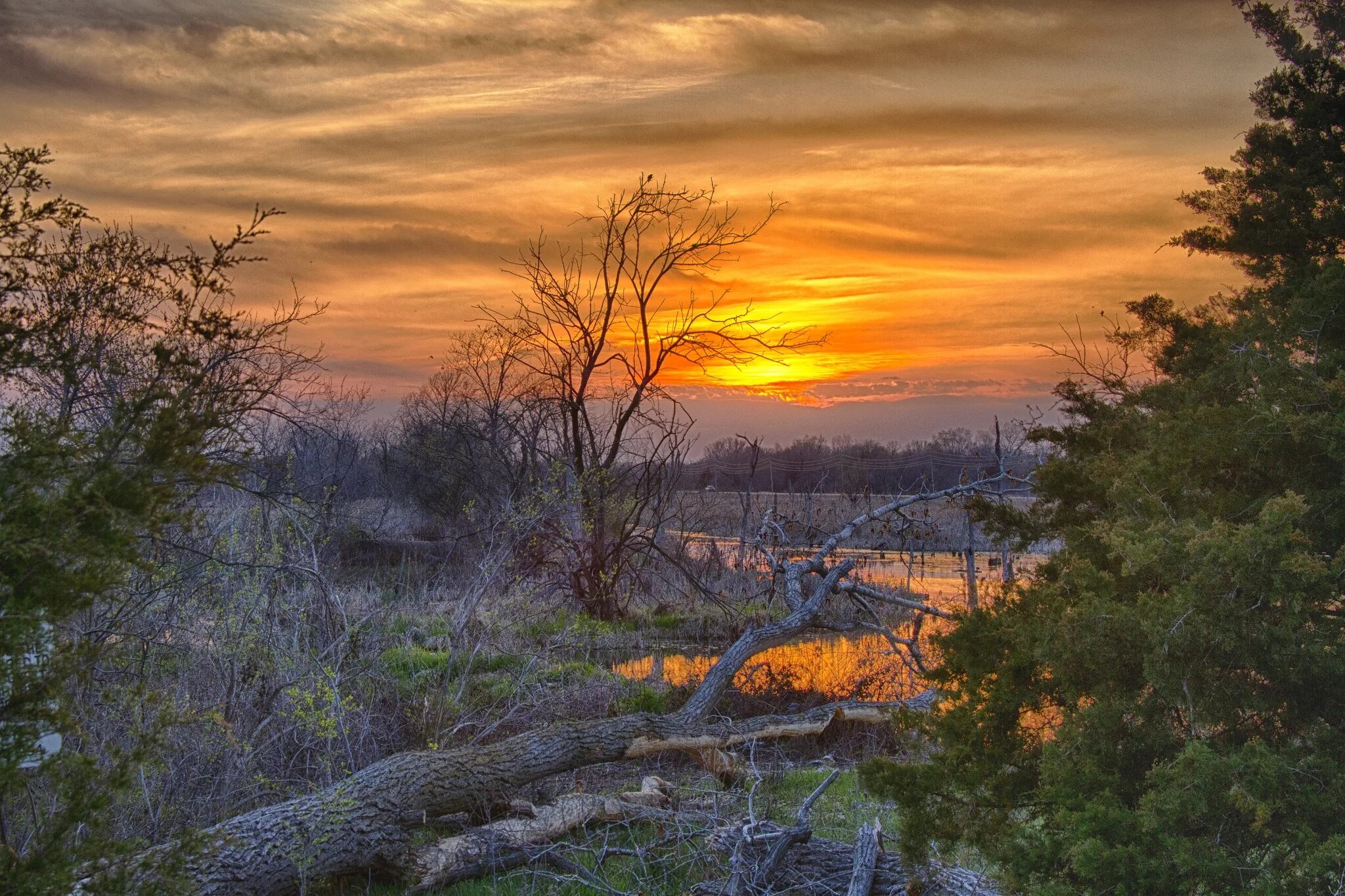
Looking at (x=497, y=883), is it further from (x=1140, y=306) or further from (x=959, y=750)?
(x=1140, y=306)

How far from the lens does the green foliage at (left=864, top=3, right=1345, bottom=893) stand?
155 inches

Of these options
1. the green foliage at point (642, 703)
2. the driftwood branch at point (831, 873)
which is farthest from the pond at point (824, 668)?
the driftwood branch at point (831, 873)

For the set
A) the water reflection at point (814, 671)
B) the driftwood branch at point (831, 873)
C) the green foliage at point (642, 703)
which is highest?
the driftwood branch at point (831, 873)

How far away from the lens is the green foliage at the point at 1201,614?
155 inches

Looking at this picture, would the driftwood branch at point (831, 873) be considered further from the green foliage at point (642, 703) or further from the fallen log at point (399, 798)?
the green foliage at point (642, 703)

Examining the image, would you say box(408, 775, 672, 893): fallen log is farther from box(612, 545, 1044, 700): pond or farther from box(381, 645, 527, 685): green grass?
box(612, 545, 1044, 700): pond

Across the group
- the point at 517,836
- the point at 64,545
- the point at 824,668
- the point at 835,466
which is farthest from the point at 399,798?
the point at 835,466

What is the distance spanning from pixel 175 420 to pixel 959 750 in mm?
4194

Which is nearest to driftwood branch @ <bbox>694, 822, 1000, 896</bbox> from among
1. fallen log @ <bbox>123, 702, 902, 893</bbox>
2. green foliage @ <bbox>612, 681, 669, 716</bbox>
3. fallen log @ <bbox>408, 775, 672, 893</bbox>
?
fallen log @ <bbox>408, 775, 672, 893</bbox>

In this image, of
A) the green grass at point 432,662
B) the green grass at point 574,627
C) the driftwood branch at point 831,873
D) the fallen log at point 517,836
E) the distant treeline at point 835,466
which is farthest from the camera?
the distant treeline at point 835,466

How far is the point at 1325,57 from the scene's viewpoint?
549cm

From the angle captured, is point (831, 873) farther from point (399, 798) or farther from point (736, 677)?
point (736, 677)

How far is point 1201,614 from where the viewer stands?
405 centimetres

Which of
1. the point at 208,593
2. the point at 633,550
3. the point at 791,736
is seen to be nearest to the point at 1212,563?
the point at 791,736
